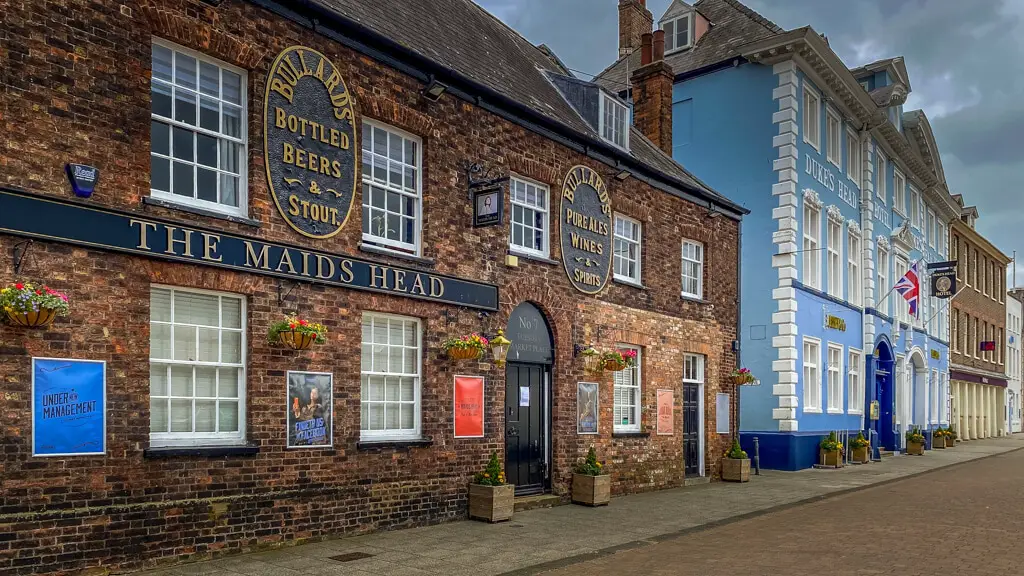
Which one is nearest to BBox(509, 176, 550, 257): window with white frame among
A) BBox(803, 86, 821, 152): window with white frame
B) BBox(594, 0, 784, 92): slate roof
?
BBox(594, 0, 784, 92): slate roof

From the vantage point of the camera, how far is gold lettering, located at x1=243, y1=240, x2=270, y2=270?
9984 millimetres

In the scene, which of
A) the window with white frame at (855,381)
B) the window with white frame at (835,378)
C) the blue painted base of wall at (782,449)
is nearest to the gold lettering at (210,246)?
the blue painted base of wall at (782,449)

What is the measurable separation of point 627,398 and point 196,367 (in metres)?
9.45

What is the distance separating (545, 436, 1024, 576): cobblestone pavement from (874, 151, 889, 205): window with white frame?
15.4 metres

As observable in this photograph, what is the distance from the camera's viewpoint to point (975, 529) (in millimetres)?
12531

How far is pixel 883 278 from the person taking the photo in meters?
30.6

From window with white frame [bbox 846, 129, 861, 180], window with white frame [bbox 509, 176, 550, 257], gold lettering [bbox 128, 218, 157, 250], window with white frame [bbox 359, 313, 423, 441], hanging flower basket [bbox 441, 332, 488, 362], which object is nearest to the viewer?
gold lettering [bbox 128, 218, 157, 250]

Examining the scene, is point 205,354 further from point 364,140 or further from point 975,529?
point 975,529

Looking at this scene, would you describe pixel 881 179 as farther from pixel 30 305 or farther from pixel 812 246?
pixel 30 305

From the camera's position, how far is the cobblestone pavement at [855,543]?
9.56m

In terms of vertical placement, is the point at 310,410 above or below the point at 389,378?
below

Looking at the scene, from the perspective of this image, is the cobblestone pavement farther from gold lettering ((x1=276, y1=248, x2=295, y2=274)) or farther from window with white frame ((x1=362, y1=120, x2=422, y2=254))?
window with white frame ((x1=362, y1=120, x2=422, y2=254))

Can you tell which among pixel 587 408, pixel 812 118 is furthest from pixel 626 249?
pixel 812 118

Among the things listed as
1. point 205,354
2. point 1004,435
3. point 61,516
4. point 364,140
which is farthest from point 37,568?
point 1004,435
